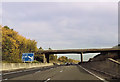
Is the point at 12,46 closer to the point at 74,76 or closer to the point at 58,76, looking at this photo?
the point at 58,76

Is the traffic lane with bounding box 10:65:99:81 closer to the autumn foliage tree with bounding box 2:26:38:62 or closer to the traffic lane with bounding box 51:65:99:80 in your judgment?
the traffic lane with bounding box 51:65:99:80

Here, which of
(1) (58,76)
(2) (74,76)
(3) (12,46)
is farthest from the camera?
(3) (12,46)

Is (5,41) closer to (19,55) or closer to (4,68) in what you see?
(19,55)

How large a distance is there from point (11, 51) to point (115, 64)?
73.0m

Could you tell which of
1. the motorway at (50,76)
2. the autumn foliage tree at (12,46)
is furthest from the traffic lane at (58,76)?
the autumn foliage tree at (12,46)

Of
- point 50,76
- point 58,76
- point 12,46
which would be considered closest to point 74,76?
point 58,76

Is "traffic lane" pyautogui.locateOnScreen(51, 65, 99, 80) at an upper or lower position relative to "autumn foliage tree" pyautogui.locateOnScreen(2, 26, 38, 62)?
lower

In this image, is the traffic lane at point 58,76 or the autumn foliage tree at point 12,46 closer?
the traffic lane at point 58,76

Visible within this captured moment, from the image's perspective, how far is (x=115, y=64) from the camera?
46.3 ft

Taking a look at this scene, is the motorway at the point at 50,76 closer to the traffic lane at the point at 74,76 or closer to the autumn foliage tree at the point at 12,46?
the traffic lane at the point at 74,76

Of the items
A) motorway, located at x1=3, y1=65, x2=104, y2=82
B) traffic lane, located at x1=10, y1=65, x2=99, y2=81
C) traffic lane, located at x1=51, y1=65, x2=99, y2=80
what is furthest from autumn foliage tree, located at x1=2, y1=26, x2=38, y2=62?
traffic lane, located at x1=51, y1=65, x2=99, y2=80

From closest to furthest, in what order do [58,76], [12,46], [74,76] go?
[74,76] → [58,76] → [12,46]

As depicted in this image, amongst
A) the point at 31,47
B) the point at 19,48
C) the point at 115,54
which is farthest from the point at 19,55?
the point at 115,54

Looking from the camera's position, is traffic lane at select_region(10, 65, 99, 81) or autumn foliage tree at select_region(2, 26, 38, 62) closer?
traffic lane at select_region(10, 65, 99, 81)
